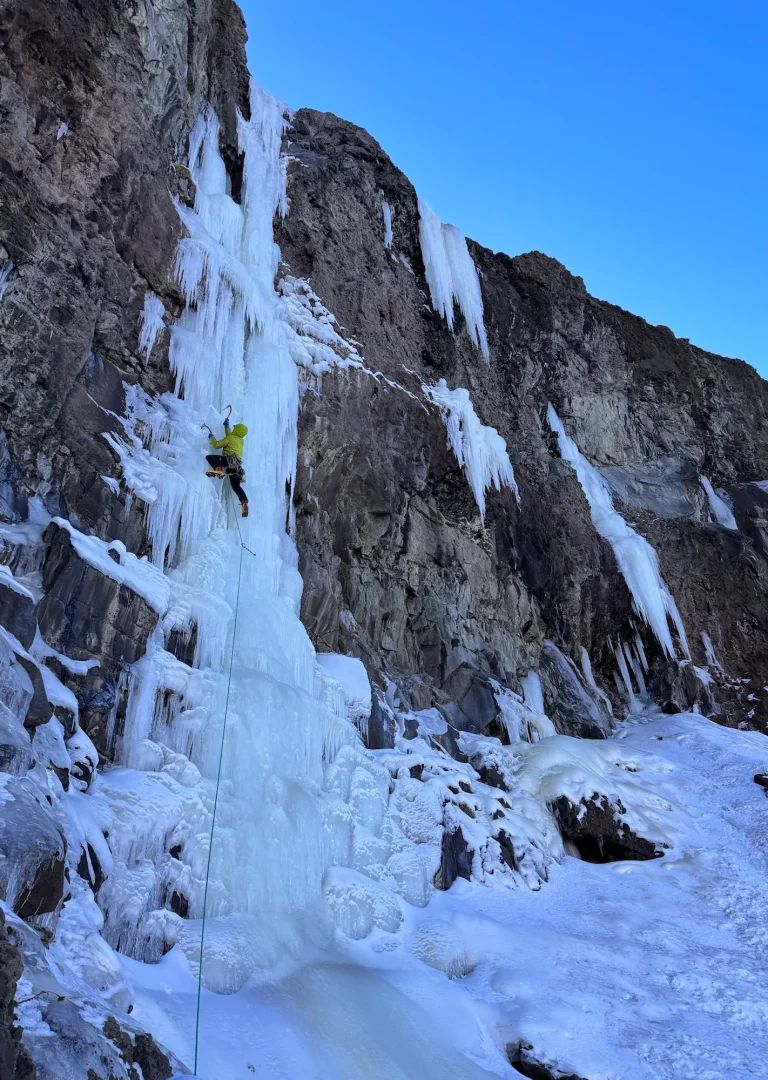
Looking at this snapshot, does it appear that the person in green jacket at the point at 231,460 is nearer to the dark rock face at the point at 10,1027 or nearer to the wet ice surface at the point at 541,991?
the wet ice surface at the point at 541,991

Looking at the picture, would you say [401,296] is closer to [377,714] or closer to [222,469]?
[222,469]

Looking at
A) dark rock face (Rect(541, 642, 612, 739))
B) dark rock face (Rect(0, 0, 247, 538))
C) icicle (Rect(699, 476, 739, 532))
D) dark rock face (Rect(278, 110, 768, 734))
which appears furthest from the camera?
icicle (Rect(699, 476, 739, 532))

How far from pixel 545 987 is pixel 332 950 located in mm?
1989

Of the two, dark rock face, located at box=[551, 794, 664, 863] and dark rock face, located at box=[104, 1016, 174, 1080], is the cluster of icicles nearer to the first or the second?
dark rock face, located at box=[551, 794, 664, 863]

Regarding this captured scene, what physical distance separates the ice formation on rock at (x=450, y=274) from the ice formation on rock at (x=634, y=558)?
3217 millimetres

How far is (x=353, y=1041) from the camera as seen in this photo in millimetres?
5902

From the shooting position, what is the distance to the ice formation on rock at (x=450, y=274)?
1914 centimetres

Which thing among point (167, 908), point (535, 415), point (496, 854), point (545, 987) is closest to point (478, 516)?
point (535, 415)

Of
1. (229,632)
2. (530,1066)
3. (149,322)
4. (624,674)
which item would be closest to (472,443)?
(624,674)

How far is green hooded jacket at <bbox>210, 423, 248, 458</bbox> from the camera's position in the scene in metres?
10.8

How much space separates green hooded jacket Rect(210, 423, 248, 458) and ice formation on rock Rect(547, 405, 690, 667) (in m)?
11.0

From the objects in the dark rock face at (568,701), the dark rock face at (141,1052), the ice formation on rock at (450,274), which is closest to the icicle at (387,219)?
the ice formation on rock at (450,274)

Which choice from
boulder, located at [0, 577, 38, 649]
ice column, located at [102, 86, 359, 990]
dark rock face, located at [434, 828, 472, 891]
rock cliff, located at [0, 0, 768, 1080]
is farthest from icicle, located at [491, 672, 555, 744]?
boulder, located at [0, 577, 38, 649]

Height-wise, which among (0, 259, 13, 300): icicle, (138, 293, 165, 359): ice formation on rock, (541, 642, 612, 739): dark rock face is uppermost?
(138, 293, 165, 359): ice formation on rock
